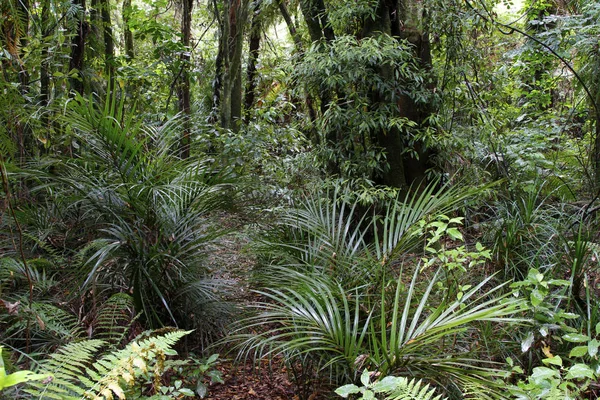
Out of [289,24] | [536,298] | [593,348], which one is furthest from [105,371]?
[289,24]

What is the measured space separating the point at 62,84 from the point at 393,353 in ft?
12.7

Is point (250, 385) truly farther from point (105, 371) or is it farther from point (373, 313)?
point (105, 371)

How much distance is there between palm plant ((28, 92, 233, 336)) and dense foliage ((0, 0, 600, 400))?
18 mm

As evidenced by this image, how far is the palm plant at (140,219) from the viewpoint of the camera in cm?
296

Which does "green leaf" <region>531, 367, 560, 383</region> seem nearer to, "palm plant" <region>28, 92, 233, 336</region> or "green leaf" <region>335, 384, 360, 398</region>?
"green leaf" <region>335, 384, 360, 398</region>

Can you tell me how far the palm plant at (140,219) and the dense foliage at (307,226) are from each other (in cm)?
2

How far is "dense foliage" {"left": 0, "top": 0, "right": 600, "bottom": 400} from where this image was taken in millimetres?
2295

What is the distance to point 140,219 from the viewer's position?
10.2 ft

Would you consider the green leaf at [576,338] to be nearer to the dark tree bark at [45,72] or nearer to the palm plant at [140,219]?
the palm plant at [140,219]

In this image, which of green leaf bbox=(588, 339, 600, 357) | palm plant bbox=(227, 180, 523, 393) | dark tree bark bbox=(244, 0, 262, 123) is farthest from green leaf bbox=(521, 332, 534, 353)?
dark tree bark bbox=(244, 0, 262, 123)

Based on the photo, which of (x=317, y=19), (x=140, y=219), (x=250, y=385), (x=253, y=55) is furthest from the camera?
(x=253, y=55)

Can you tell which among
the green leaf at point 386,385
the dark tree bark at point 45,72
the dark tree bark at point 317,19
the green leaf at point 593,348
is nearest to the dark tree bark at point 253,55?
the dark tree bark at point 317,19

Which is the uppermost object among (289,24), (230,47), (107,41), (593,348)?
(289,24)

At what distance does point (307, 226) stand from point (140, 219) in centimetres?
118
